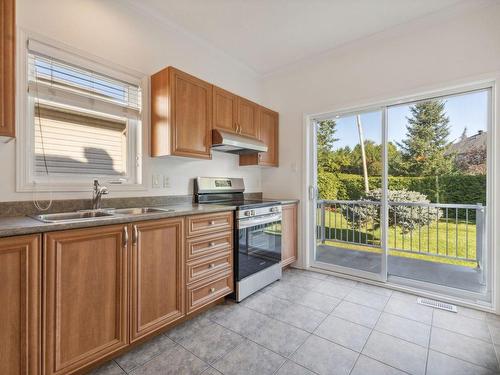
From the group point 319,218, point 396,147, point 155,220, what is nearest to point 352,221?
point 319,218

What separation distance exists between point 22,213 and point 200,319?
1.51 meters

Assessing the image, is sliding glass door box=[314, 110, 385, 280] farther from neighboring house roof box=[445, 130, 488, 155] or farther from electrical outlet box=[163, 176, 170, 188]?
electrical outlet box=[163, 176, 170, 188]

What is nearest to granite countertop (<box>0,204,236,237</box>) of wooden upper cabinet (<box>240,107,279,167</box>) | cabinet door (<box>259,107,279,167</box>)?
wooden upper cabinet (<box>240,107,279,167</box>)

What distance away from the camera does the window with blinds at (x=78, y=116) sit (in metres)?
1.76

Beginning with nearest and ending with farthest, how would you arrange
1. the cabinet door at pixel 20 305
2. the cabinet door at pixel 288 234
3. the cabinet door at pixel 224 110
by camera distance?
the cabinet door at pixel 20 305 < the cabinet door at pixel 224 110 < the cabinet door at pixel 288 234

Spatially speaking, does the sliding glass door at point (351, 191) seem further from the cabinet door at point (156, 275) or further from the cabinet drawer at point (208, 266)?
the cabinet door at point (156, 275)

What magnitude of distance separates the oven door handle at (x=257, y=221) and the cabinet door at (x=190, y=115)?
770 millimetres

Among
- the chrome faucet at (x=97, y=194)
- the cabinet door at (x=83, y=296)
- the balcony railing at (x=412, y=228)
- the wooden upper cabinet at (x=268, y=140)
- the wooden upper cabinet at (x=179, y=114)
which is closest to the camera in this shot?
the cabinet door at (x=83, y=296)

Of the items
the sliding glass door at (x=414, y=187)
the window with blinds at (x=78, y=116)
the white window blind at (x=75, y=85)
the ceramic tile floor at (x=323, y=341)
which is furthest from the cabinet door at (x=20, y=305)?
the sliding glass door at (x=414, y=187)

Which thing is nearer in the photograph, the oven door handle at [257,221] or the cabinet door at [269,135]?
the oven door handle at [257,221]

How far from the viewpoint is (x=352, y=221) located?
3.78 m

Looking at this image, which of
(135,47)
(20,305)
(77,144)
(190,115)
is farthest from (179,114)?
(20,305)

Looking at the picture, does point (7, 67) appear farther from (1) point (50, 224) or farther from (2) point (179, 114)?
(2) point (179, 114)

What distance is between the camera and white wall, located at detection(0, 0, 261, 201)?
67.0 inches
